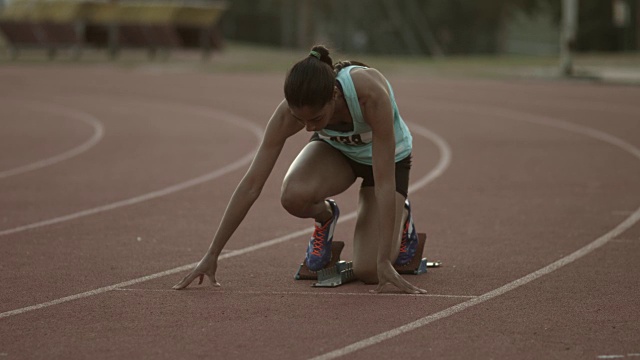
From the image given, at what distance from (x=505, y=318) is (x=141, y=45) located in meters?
36.3

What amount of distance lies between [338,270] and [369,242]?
25 cm

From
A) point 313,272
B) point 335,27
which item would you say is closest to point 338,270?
point 313,272

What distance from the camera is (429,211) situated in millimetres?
10477

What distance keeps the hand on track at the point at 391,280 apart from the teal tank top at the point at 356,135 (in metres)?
0.74

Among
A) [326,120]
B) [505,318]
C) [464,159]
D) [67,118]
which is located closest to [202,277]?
[326,120]

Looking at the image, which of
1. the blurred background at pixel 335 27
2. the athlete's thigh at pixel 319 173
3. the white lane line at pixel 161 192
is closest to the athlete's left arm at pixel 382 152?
the athlete's thigh at pixel 319 173

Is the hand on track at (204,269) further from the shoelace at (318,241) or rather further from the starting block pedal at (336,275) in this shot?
the shoelace at (318,241)

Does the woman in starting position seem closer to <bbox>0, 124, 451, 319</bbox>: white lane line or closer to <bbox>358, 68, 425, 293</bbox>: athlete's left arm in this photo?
<bbox>358, 68, 425, 293</bbox>: athlete's left arm

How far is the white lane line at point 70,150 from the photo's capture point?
13.7 meters

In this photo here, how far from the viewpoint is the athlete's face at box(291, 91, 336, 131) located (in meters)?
6.34

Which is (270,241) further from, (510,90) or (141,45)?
(141,45)

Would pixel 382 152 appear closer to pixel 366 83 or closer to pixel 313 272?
pixel 366 83

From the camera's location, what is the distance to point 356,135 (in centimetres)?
707

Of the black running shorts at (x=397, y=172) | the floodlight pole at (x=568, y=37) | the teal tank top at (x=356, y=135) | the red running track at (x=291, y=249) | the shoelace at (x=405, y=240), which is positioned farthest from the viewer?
the floodlight pole at (x=568, y=37)
